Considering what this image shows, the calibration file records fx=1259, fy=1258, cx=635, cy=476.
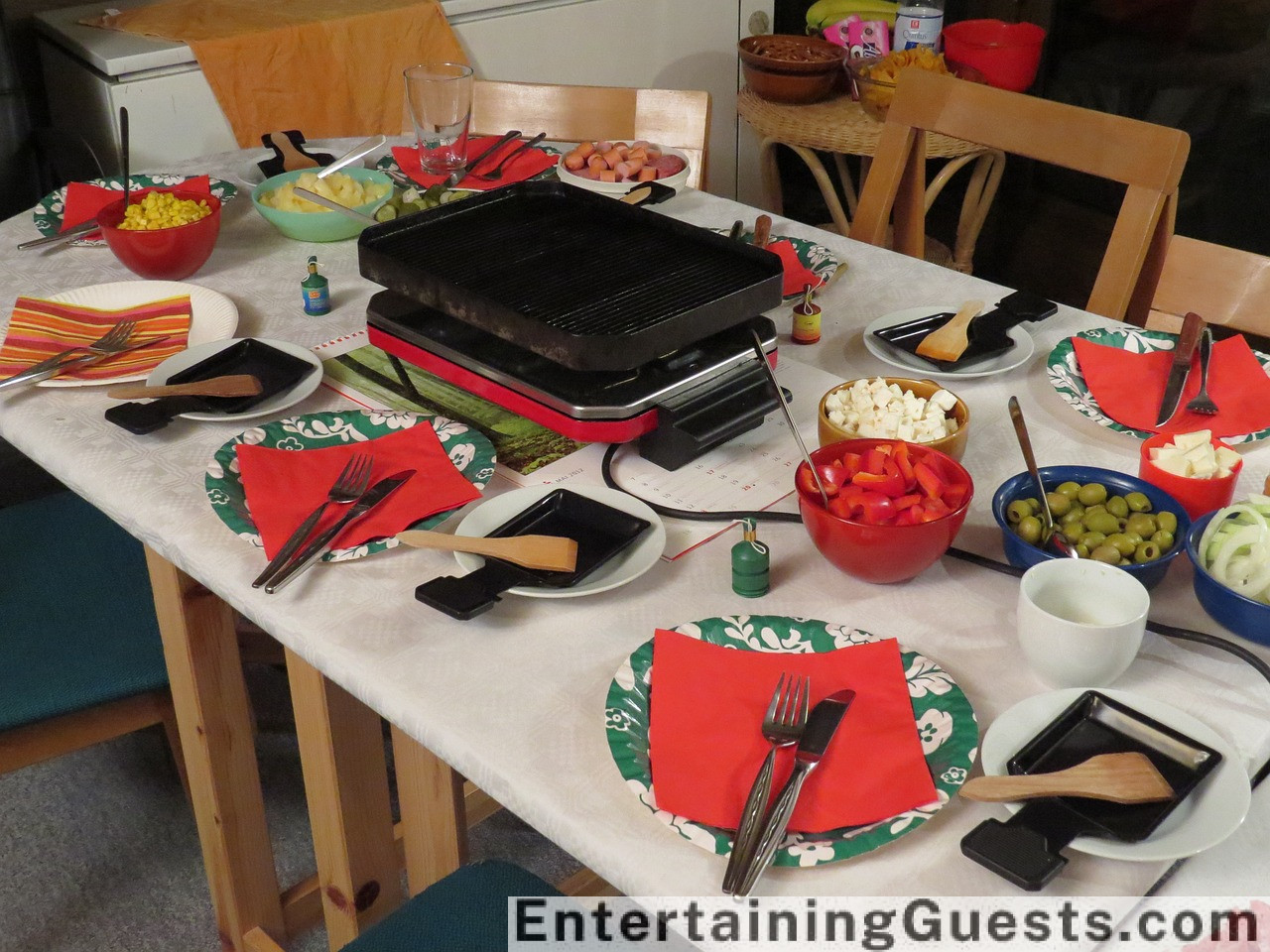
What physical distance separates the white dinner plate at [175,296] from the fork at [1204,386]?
103cm

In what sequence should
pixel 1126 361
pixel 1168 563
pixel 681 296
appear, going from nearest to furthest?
pixel 1168 563
pixel 681 296
pixel 1126 361

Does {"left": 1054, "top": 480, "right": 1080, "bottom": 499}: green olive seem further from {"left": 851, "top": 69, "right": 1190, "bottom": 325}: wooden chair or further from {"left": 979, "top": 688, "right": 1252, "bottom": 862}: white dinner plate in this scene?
{"left": 851, "top": 69, "right": 1190, "bottom": 325}: wooden chair

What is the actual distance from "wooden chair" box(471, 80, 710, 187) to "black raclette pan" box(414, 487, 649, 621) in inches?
44.6

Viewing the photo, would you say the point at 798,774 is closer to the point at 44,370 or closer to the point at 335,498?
the point at 335,498

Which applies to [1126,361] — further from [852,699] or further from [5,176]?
[5,176]

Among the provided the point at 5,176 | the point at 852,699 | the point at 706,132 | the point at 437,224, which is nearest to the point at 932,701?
the point at 852,699

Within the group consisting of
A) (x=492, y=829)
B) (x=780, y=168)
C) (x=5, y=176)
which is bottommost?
(x=492, y=829)

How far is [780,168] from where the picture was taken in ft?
12.3

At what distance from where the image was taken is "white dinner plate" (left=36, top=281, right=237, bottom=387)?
4.74ft

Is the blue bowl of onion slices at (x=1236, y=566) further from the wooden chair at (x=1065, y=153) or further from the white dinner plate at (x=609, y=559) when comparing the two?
the wooden chair at (x=1065, y=153)

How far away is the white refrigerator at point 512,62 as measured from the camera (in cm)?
254

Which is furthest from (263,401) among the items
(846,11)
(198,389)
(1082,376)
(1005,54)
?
(846,11)

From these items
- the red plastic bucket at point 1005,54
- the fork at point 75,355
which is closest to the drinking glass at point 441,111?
the fork at point 75,355

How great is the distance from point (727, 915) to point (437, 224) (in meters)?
0.89
